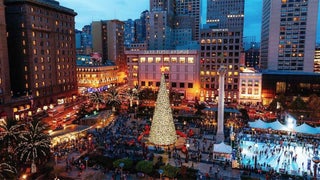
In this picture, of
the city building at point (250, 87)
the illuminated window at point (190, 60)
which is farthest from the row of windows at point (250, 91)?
the illuminated window at point (190, 60)

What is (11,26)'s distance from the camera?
6875 cm

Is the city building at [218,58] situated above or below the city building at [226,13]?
below

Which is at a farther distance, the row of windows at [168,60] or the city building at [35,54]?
the row of windows at [168,60]

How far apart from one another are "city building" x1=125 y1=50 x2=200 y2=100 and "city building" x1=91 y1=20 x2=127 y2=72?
49.8m

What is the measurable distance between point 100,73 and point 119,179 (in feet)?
307

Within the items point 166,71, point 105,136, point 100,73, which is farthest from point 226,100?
point 100,73

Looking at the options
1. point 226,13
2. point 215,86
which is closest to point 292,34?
point 215,86

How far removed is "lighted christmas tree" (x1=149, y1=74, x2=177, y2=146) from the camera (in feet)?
124

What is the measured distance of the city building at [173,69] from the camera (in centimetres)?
9112

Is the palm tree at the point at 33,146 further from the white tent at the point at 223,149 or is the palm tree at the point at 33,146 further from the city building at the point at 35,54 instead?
the city building at the point at 35,54

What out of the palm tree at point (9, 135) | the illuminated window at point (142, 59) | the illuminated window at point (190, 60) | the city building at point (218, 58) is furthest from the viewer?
the illuminated window at point (142, 59)

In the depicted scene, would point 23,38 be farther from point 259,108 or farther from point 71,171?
point 259,108

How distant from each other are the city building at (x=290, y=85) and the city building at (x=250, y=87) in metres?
1.50

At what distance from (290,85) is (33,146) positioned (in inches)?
2897
